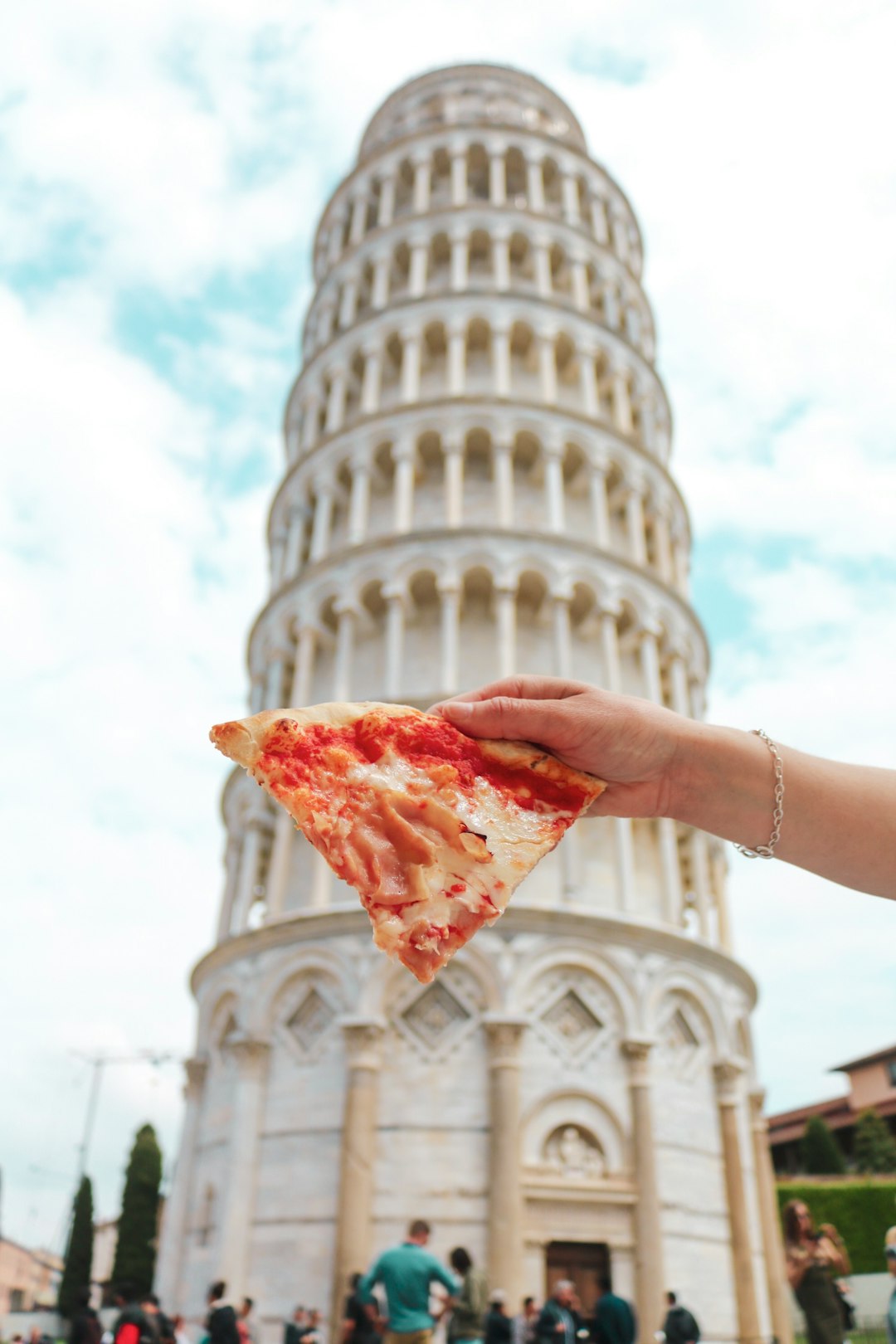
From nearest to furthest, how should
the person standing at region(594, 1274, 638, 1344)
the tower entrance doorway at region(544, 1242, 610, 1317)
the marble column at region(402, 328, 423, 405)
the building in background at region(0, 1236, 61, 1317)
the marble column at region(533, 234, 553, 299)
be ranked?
the person standing at region(594, 1274, 638, 1344) < the tower entrance doorway at region(544, 1242, 610, 1317) < the marble column at region(402, 328, 423, 405) < the marble column at region(533, 234, 553, 299) < the building in background at region(0, 1236, 61, 1317)

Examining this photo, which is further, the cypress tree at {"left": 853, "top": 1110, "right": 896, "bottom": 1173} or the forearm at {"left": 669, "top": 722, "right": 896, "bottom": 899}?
the cypress tree at {"left": 853, "top": 1110, "right": 896, "bottom": 1173}

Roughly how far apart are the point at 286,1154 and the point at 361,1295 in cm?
788

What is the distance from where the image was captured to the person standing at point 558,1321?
10.6 meters

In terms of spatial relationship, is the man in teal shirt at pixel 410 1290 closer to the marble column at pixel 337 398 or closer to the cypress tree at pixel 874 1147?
the marble column at pixel 337 398

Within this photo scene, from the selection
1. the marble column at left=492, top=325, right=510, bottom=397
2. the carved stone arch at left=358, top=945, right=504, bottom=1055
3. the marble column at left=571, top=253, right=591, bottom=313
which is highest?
the marble column at left=571, top=253, right=591, bottom=313

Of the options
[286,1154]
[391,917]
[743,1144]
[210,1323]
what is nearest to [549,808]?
[391,917]

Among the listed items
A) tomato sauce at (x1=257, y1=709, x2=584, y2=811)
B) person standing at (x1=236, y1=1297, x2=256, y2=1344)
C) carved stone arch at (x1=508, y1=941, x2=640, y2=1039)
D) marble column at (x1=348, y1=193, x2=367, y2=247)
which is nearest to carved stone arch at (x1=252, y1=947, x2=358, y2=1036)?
carved stone arch at (x1=508, y1=941, x2=640, y2=1039)

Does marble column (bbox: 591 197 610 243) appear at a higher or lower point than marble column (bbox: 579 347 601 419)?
higher

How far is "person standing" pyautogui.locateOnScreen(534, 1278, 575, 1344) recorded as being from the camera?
10578mm

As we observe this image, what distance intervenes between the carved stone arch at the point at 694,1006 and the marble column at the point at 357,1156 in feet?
15.7

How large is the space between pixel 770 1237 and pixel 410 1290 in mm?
13544

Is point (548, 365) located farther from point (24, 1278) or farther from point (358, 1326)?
point (24, 1278)

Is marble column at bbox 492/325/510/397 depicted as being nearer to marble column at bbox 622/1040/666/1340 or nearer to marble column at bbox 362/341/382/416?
marble column at bbox 362/341/382/416

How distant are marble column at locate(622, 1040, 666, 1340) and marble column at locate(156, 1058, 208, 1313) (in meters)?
7.27
